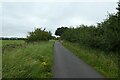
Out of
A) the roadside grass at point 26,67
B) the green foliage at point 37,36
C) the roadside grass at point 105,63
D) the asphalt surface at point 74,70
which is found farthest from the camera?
the green foliage at point 37,36

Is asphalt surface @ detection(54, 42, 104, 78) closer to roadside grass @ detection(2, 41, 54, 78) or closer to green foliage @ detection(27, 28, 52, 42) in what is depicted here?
roadside grass @ detection(2, 41, 54, 78)

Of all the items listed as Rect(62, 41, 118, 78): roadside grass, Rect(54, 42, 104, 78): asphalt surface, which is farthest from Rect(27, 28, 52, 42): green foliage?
Rect(54, 42, 104, 78): asphalt surface

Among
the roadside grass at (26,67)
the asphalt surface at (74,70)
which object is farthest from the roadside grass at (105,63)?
the roadside grass at (26,67)

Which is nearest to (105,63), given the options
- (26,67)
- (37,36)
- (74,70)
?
(74,70)

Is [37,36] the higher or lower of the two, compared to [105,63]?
higher

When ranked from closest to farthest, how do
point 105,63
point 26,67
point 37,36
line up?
1. point 26,67
2. point 105,63
3. point 37,36

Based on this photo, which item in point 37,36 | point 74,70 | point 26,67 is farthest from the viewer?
point 37,36

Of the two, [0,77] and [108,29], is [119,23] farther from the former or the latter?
[0,77]

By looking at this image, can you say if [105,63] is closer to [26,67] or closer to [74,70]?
[74,70]

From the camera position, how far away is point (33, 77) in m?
11.0

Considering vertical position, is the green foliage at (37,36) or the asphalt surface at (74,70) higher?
the green foliage at (37,36)

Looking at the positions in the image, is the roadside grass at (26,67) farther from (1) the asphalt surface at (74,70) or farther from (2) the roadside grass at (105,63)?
(2) the roadside grass at (105,63)

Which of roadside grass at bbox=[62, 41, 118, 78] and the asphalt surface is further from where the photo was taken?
roadside grass at bbox=[62, 41, 118, 78]

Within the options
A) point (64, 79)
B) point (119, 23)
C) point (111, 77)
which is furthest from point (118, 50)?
point (64, 79)
